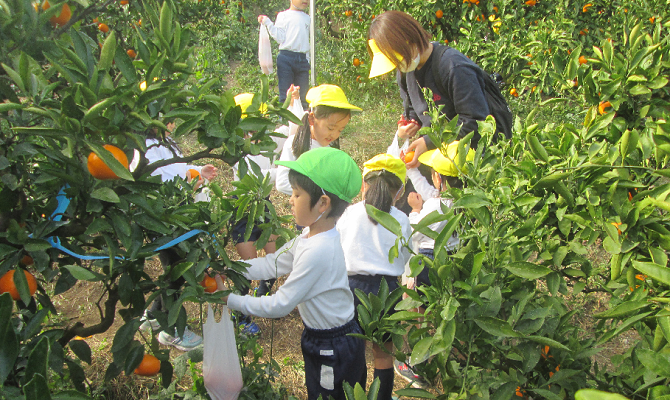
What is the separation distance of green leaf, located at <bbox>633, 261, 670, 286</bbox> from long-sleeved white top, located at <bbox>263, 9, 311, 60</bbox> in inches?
160

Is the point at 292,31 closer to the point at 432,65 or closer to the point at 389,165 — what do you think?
the point at 432,65

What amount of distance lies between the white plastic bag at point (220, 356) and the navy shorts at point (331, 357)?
266 mm

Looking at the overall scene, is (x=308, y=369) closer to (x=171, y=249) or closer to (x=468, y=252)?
(x=171, y=249)

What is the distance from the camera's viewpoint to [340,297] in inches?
63.2

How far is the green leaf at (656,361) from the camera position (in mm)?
686

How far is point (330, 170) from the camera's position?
1551 mm

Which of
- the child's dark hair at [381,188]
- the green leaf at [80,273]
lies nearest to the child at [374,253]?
the child's dark hair at [381,188]

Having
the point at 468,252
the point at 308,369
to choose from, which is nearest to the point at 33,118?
the point at 468,252

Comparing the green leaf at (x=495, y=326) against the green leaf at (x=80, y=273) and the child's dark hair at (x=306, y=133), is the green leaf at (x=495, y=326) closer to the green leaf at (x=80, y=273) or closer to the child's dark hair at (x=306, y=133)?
the green leaf at (x=80, y=273)

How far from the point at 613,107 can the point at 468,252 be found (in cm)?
98

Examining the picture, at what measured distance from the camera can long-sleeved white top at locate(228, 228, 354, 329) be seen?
150cm

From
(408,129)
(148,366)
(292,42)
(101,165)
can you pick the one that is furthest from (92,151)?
(292,42)

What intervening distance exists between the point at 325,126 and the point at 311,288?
1.05 meters

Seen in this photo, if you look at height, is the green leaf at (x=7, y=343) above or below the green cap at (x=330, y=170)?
above
